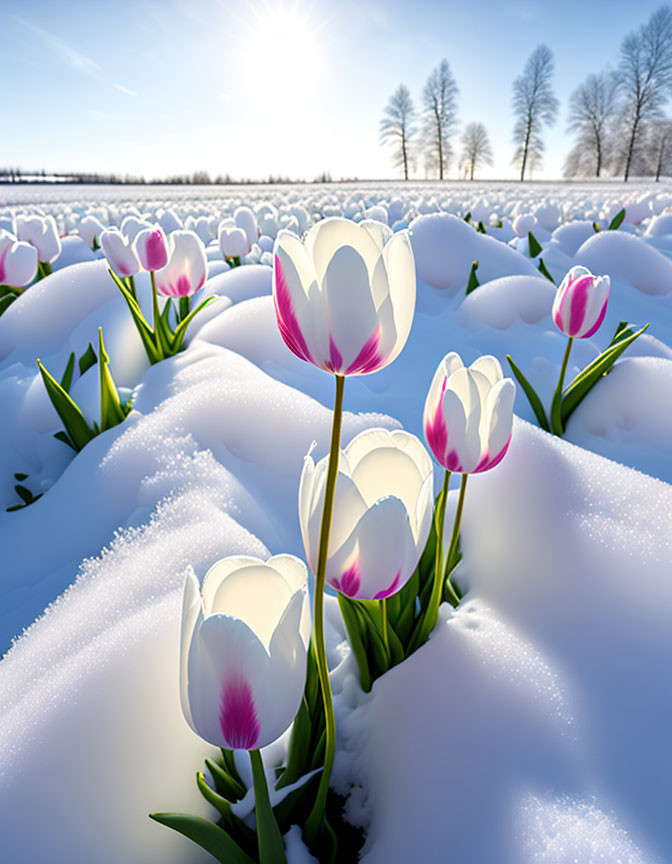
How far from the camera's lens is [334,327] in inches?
20.4

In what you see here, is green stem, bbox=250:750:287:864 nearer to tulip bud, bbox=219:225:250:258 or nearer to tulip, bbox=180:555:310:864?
tulip, bbox=180:555:310:864

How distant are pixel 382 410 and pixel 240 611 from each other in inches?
55.3

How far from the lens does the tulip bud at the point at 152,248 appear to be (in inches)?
68.8

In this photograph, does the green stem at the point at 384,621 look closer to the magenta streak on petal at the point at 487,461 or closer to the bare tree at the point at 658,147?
the magenta streak on petal at the point at 487,461

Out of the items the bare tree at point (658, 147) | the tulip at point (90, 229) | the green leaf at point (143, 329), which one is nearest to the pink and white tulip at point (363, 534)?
the green leaf at point (143, 329)

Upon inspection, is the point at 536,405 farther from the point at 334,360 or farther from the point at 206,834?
the point at 206,834

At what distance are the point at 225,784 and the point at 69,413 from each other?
48.6 inches

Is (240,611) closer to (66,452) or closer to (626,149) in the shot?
(66,452)

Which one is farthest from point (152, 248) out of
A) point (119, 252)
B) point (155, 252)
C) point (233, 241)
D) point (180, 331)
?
point (233, 241)

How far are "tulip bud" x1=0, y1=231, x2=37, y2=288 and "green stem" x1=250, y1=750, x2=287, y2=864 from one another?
248 centimetres

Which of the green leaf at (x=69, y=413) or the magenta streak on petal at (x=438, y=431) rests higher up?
the magenta streak on petal at (x=438, y=431)

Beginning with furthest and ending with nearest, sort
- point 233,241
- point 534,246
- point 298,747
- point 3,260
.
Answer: point 534,246 → point 233,241 → point 3,260 → point 298,747

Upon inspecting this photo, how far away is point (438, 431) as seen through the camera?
2.46 ft

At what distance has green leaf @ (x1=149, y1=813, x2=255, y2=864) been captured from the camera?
554 mm
